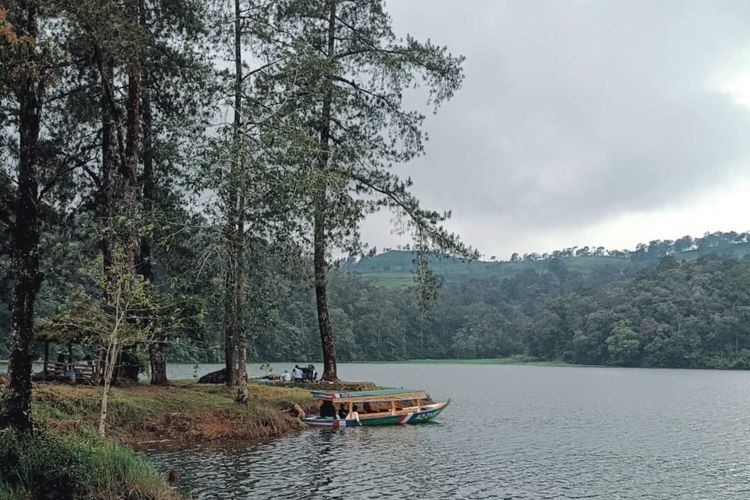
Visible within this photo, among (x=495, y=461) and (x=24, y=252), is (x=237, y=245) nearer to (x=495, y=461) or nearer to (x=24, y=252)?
(x=24, y=252)

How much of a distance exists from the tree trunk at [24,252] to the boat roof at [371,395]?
2082cm

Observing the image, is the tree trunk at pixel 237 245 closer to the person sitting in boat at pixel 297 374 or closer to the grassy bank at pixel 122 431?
the grassy bank at pixel 122 431

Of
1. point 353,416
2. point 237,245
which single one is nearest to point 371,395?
point 353,416

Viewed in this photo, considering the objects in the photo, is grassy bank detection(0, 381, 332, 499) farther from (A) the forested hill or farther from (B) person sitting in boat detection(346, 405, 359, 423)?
(A) the forested hill

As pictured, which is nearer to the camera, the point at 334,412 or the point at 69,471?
the point at 69,471

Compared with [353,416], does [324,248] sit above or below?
above

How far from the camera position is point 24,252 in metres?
18.0

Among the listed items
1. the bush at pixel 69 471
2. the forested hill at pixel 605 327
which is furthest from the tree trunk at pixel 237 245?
the forested hill at pixel 605 327

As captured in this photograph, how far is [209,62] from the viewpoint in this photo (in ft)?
116

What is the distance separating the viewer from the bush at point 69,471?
1514 centimetres

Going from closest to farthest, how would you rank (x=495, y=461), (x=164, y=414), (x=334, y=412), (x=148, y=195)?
(x=495, y=461), (x=164, y=414), (x=334, y=412), (x=148, y=195)

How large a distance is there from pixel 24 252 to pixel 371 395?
79.0 ft

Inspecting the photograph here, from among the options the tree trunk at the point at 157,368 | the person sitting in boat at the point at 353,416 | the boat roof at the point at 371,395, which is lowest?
the person sitting in boat at the point at 353,416

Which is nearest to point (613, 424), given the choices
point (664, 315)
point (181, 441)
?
point (181, 441)
